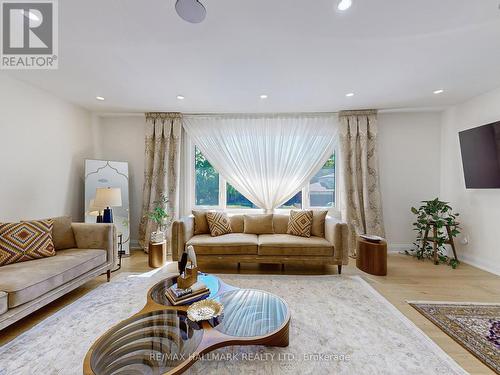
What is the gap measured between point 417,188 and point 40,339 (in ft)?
17.5

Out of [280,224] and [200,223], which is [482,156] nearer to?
[280,224]

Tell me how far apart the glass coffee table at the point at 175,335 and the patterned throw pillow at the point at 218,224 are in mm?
1480

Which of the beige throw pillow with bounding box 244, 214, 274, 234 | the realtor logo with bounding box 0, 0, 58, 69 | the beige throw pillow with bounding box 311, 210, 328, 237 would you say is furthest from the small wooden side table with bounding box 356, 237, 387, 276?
the realtor logo with bounding box 0, 0, 58, 69

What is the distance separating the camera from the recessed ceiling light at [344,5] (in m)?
1.46

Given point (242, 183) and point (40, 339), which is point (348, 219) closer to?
point (242, 183)

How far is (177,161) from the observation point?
388cm

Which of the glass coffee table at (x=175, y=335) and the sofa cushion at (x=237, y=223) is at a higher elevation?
the sofa cushion at (x=237, y=223)

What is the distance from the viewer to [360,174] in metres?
3.79

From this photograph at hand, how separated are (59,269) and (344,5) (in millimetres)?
3266

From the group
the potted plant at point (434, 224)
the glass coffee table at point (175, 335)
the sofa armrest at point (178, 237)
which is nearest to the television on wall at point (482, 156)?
the potted plant at point (434, 224)

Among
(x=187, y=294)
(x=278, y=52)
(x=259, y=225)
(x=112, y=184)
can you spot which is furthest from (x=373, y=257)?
(x=112, y=184)

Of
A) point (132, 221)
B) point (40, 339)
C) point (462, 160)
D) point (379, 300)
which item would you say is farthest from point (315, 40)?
point (132, 221)

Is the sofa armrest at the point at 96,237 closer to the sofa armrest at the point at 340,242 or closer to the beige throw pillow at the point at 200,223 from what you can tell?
the beige throw pillow at the point at 200,223

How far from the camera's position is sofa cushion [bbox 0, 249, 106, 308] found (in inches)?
65.8
